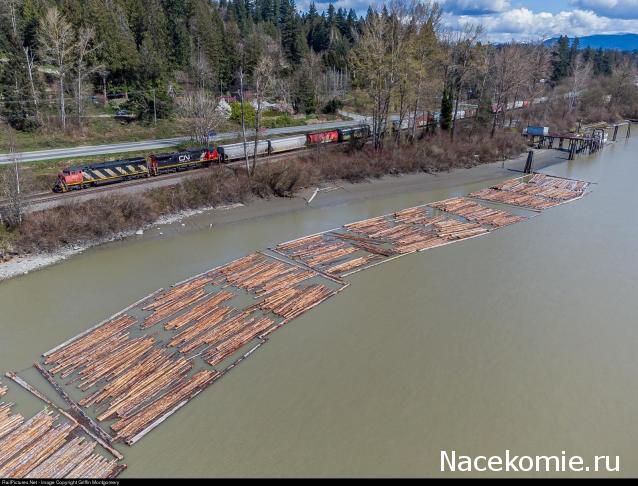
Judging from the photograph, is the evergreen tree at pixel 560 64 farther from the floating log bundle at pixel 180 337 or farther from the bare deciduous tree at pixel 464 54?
the floating log bundle at pixel 180 337

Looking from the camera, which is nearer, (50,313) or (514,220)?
(50,313)

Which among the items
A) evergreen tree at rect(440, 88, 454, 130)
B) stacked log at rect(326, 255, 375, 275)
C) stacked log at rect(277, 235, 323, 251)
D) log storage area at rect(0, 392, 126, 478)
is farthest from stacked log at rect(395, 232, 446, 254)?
evergreen tree at rect(440, 88, 454, 130)

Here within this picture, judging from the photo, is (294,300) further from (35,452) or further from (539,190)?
(539,190)

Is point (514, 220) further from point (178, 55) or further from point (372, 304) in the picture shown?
point (178, 55)

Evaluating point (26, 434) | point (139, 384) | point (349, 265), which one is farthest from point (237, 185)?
point (26, 434)

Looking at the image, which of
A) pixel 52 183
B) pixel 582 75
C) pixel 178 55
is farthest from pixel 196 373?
pixel 582 75
